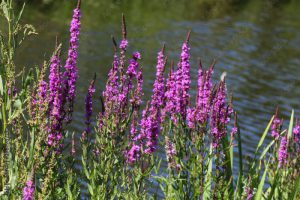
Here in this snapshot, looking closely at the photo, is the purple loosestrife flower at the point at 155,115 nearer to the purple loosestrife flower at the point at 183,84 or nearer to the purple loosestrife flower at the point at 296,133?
the purple loosestrife flower at the point at 183,84

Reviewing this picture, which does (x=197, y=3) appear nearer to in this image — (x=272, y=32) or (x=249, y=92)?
(x=272, y=32)

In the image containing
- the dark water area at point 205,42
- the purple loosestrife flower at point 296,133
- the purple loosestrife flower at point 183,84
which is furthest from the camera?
the dark water area at point 205,42

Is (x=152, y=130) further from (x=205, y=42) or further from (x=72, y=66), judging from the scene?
(x=205, y=42)

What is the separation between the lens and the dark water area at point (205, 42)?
23750mm

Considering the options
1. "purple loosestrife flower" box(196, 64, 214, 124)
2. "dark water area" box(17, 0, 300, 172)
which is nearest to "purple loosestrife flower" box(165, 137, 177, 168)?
"purple loosestrife flower" box(196, 64, 214, 124)

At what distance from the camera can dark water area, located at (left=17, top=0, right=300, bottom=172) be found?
77.9 feet

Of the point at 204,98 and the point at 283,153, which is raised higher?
the point at 204,98

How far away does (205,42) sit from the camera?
1287 inches

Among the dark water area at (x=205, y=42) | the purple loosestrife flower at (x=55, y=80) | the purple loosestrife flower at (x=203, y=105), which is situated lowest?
the purple loosestrife flower at (x=203, y=105)

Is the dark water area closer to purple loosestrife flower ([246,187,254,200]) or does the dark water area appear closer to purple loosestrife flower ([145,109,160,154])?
purple loosestrife flower ([145,109,160,154])

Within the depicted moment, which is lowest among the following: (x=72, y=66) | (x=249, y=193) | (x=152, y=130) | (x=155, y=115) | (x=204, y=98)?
(x=249, y=193)

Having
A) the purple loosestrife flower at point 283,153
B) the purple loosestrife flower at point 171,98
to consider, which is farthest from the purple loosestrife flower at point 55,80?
the purple loosestrife flower at point 283,153

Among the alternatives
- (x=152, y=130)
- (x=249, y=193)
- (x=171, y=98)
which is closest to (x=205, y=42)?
(x=171, y=98)

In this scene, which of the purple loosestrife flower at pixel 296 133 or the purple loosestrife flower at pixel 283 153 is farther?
the purple loosestrife flower at pixel 296 133
